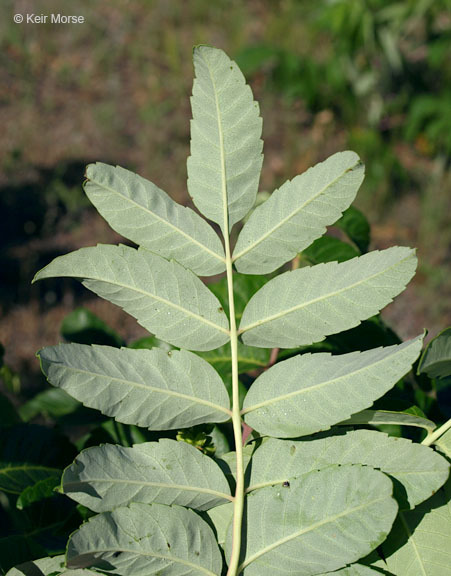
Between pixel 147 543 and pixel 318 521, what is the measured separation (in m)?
0.19

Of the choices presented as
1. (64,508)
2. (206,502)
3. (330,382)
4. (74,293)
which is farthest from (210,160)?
(74,293)

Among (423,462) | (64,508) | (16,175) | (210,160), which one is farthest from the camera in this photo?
(16,175)

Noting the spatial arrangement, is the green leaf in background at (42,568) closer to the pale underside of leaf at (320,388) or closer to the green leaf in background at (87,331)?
the pale underside of leaf at (320,388)

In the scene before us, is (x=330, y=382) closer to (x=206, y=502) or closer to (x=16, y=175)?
(x=206, y=502)

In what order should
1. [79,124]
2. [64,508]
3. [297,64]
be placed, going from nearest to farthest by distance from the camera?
1. [64,508]
2. [297,64]
3. [79,124]

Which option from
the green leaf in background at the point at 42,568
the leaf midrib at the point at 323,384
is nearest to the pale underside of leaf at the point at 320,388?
the leaf midrib at the point at 323,384

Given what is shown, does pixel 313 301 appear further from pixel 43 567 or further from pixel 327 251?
pixel 43 567

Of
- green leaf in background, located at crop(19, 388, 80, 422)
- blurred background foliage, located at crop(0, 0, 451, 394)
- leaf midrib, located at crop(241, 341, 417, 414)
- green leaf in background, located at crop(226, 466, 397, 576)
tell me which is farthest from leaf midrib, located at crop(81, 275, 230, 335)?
blurred background foliage, located at crop(0, 0, 451, 394)

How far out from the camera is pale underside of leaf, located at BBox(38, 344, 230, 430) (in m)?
0.66

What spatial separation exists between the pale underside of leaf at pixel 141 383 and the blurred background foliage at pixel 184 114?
3121 mm

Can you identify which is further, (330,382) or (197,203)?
(197,203)

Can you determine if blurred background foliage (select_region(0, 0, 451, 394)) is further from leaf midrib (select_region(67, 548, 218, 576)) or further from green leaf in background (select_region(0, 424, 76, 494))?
leaf midrib (select_region(67, 548, 218, 576))

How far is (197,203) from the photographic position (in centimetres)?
80

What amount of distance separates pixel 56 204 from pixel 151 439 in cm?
437
